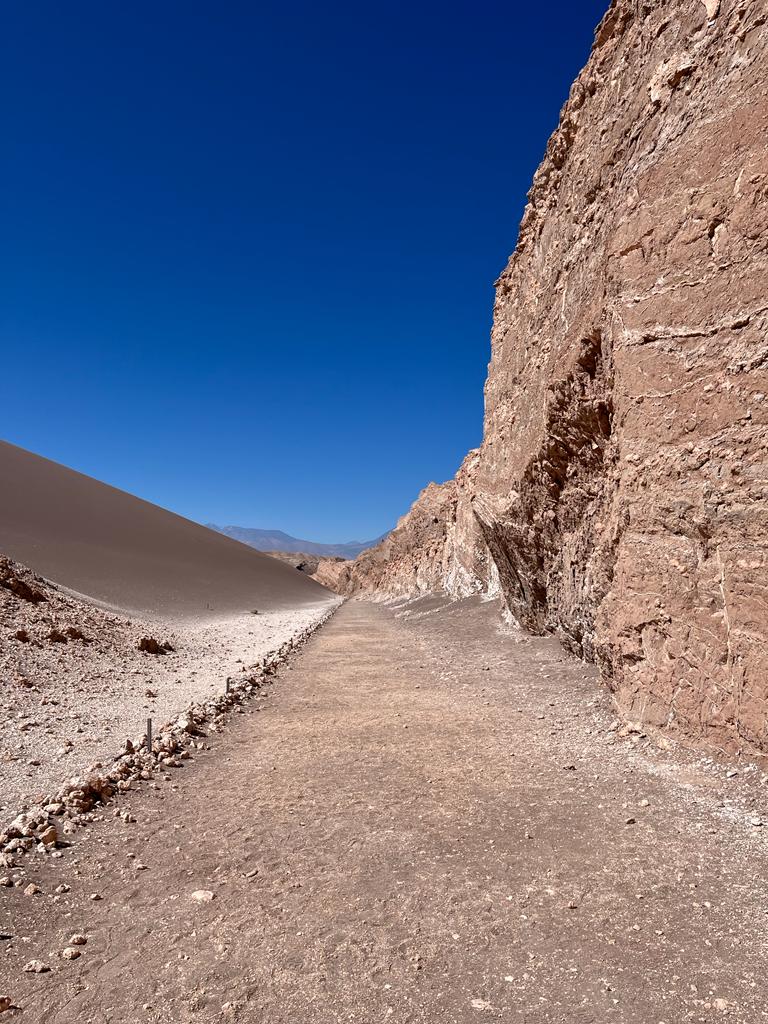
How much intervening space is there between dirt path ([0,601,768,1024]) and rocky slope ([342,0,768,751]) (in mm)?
1188

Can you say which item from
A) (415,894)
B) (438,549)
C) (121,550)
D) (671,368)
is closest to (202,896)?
(415,894)

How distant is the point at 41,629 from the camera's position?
14.2 meters

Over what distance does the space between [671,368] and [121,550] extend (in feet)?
150

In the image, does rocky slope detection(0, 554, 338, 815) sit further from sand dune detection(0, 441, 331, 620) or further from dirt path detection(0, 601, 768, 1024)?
sand dune detection(0, 441, 331, 620)

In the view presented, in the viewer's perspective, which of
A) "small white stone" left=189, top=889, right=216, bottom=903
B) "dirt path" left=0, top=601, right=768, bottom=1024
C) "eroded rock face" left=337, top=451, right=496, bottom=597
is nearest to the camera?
"dirt path" left=0, top=601, right=768, bottom=1024

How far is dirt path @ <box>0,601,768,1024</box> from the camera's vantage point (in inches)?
127

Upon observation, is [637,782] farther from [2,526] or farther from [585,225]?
[2,526]

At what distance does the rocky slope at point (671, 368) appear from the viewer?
21.3 ft

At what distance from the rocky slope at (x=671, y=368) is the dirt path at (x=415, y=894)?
119cm

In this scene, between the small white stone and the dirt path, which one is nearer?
the dirt path

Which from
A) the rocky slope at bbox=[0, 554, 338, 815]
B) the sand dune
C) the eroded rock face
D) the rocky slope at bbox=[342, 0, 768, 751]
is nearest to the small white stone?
the rocky slope at bbox=[0, 554, 338, 815]

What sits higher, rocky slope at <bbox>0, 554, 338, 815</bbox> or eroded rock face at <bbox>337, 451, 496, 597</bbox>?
eroded rock face at <bbox>337, 451, 496, 597</bbox>

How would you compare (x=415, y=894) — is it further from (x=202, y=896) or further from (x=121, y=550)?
(x=121, y=550)

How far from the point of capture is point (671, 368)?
7.52 metres
